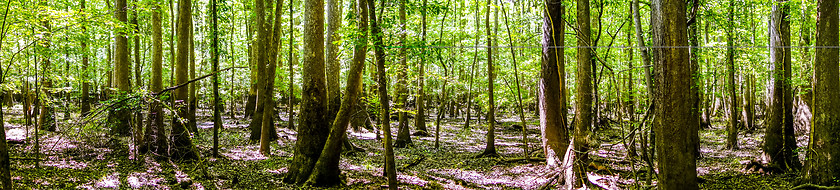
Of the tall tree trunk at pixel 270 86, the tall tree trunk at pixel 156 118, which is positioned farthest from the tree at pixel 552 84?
the tall tree trunk at pixel 156 118

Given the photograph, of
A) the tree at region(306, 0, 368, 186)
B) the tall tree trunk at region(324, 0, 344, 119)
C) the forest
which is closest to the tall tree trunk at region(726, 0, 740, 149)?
the forest

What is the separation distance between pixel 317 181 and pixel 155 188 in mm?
2411

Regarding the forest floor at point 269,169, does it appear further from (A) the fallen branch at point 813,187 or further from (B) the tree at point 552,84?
(A) the fallen branch at point 813,187

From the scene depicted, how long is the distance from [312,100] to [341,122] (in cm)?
66

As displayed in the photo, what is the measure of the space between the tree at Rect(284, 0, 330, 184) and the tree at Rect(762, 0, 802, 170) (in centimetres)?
758

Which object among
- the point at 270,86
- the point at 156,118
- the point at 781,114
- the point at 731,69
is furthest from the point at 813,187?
the point at 156,118

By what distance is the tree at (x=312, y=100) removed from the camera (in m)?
6.56

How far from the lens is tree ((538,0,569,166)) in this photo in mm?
6098

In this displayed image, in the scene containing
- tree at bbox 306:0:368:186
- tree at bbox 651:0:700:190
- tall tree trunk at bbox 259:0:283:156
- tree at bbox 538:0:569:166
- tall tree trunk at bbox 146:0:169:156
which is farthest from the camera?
tall tree trunk at bbox 259:0:283:156

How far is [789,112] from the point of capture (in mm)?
7539

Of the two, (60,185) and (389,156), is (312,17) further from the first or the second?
(60,185)

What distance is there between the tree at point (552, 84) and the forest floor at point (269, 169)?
478 mm

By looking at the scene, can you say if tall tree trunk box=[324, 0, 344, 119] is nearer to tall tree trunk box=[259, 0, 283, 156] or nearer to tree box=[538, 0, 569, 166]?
tall tree trunk box=[259, 0, 283, 156]

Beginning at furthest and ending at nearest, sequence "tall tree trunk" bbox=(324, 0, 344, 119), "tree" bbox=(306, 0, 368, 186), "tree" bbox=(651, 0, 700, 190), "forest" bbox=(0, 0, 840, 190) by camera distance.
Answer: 1. "tall tree trunk" bbox=(324, 0, 344, 119)
2. "tree" bbox=(306, 0, 368, 186)
3. "forest" bbox=(0, 0, 840, 190)
4. "tree" bbox=(651, 0, 700, 190)
